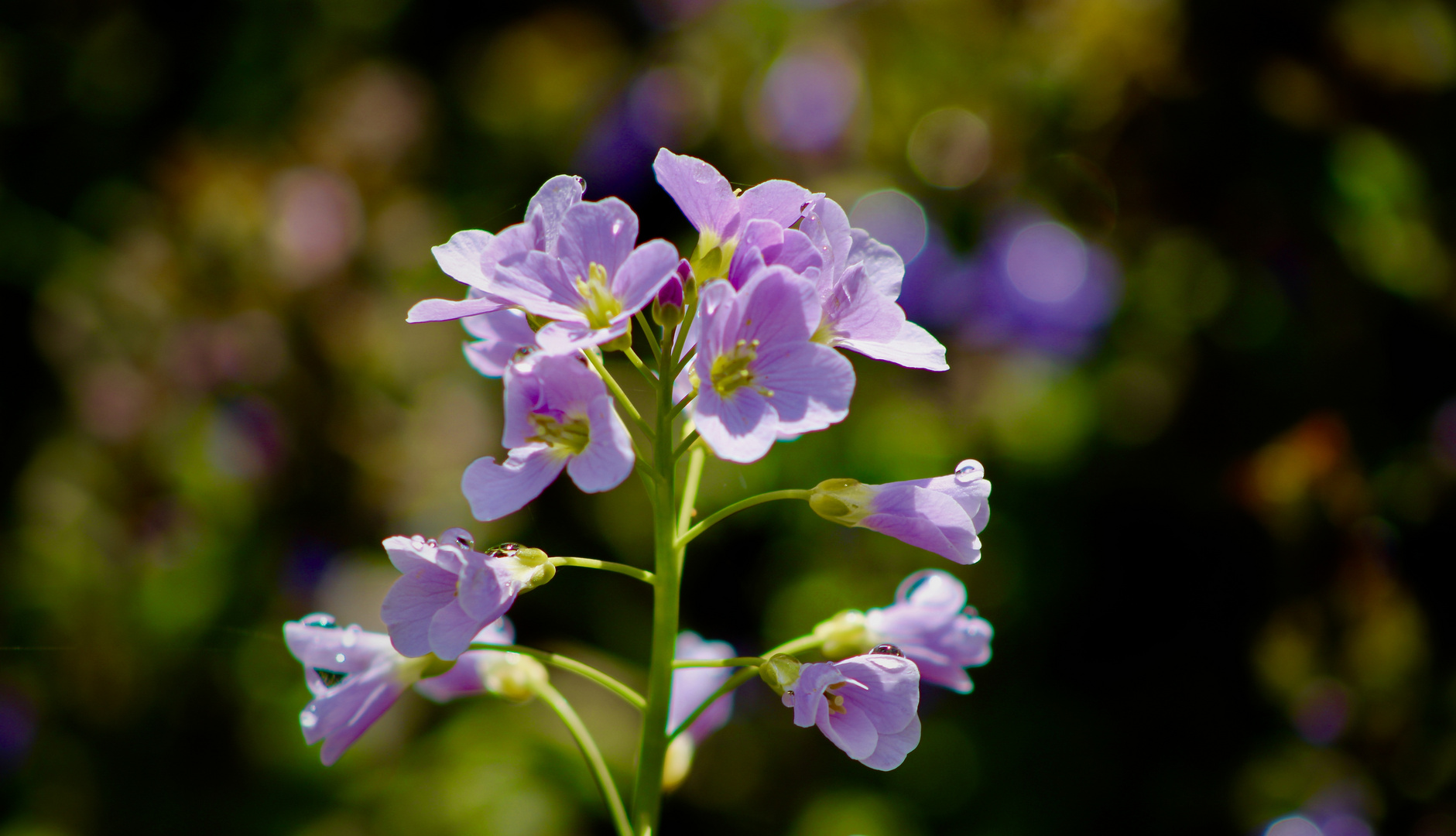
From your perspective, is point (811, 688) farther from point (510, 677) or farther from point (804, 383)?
point (510, 677)

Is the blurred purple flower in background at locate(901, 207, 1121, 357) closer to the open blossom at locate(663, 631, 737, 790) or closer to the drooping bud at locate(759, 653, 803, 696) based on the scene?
the open blossom at locate(663, 631, 737, 790)

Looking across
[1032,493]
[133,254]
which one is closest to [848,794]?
[1032,493]

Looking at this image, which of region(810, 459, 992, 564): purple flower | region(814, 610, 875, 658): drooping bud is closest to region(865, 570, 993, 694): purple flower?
region(814, 610, 875, 658): drooping bud

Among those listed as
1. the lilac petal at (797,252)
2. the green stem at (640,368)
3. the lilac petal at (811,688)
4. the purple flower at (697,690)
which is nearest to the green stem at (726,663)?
the lilac petal at (811,688)

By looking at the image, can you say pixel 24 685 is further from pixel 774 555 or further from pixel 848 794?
pixel 848 794

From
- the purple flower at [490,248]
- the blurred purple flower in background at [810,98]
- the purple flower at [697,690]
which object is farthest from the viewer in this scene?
the blurred purple flower in background at [810,98]

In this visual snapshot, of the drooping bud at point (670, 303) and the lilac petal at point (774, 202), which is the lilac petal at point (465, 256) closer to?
the drooping bud at point (670, 303)
